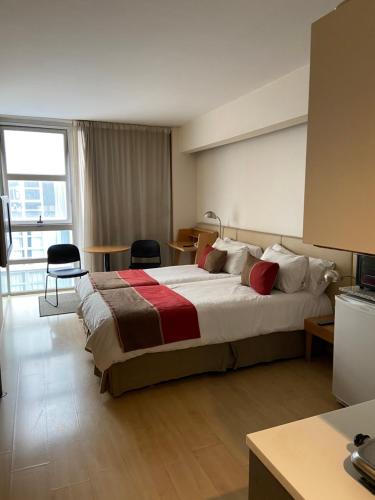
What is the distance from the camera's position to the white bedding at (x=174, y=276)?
12.1ft

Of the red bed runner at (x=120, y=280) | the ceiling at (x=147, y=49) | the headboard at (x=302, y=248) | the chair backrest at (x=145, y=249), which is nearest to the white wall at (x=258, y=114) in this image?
the ceiling at (x=147, y=49)

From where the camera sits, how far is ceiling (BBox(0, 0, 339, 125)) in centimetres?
217

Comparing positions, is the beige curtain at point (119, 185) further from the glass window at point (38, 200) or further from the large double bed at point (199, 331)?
the large double bed at point (199, 331)

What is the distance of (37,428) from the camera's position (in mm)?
2311

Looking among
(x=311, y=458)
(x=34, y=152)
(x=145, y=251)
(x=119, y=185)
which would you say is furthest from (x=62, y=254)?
(x=311, y=458)

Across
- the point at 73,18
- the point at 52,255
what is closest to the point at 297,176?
the point at 73,18

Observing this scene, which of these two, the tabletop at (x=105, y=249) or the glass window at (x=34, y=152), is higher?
the glass window at (x=34, y=152)

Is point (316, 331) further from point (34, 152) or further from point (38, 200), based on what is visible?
point (34, 152)

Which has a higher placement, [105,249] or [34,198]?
[34,198]

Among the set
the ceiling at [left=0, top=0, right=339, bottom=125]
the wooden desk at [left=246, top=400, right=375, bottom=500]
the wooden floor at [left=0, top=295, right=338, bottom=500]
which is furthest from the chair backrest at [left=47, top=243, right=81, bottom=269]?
the wooden desk at [left=246, top=400, right=375, bottom=500]

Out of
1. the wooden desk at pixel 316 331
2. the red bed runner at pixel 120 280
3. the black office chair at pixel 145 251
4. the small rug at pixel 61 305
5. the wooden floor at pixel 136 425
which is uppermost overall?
the black office chair at pixel 145 251

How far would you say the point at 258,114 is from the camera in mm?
3734

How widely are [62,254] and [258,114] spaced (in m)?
3.22

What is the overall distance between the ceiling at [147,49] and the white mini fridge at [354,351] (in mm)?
1878
